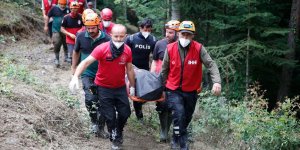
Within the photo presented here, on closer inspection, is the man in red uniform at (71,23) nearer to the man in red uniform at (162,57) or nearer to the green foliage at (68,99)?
the green foliage at (68,99)

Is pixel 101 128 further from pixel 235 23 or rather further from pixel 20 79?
pixel 235 23

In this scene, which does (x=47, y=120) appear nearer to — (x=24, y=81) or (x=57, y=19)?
(x=24, y=81)

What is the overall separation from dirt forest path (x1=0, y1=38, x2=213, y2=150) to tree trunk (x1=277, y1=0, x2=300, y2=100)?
7645 mm

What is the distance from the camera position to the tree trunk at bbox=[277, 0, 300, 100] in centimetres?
1503

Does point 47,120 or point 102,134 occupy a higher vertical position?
point 47,120

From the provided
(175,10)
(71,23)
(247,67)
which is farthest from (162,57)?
(175,10)

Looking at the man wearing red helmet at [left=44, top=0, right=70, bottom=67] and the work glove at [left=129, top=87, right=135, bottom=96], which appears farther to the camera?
the man wearing red helmet at [left=44, top=0, right=70, bottom=67]

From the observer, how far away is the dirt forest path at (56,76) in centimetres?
704

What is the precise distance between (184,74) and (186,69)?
0.10 m

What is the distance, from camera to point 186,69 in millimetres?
6922

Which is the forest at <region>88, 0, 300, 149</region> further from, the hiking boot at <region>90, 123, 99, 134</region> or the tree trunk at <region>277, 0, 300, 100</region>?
the hiking boot at <region>90, 123, 99, 134</region>

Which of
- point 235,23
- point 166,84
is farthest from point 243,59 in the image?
point 166,84

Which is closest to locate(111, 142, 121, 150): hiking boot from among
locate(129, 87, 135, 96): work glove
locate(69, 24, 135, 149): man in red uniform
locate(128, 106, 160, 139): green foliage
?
locate(69, 24, 135, 149): man in red uniform

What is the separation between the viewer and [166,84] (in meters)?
7.32
